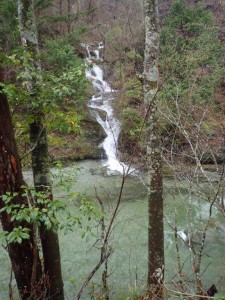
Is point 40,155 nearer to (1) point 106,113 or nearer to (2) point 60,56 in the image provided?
(2) point 60,56

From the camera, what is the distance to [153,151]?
16.2ft

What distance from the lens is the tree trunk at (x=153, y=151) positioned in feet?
15.4

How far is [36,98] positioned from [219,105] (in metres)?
14.1

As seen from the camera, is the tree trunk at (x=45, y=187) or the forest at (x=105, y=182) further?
the tree trunk at (x=45, y=187)

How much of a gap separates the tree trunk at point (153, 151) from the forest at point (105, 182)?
0.02 meters

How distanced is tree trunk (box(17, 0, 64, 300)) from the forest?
0.05ft

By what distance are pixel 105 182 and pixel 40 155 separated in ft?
26.8

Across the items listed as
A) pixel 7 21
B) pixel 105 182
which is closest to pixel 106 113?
pixel 105 182

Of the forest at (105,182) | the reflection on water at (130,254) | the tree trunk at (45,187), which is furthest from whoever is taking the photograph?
the reflection on water at (130,254)

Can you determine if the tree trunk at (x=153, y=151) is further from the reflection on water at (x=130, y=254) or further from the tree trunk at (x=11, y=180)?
the tree trunk at (x=11, y=180)

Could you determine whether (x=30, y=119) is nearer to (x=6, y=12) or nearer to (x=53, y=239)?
(x=53, y=239)

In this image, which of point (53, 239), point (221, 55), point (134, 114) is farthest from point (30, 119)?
point (221, 55)

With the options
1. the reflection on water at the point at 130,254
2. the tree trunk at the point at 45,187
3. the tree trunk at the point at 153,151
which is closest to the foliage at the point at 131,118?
the reflection on water at the point at 130,254

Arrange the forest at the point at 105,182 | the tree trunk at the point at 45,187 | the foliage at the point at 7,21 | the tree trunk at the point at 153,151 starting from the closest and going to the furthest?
1. the forest at the point at 105,182
2. the tree trunk at the point at 45,187
3. the tree trunk at the point at 153,151
4. the foliage at the point at 7,21
